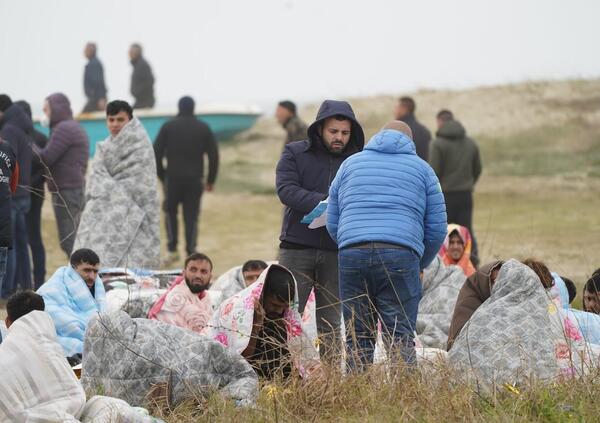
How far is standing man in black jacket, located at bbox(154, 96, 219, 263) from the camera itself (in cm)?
1356

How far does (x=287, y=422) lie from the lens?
6.51m

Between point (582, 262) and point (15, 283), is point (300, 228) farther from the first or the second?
point (582, 262)

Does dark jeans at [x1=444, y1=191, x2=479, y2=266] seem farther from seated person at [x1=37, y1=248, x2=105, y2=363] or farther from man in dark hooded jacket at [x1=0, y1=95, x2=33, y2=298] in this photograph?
seated person at [x1=37, y1=248, x2=105, y2=363]

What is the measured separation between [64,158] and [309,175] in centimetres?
415

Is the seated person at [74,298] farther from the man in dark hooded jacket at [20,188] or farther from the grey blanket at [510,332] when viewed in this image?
the grey blanket at [510,332]

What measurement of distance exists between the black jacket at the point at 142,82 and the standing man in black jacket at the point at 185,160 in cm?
574

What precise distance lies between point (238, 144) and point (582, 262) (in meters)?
14.8

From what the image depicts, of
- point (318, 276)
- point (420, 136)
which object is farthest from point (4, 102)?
point (420, 136)

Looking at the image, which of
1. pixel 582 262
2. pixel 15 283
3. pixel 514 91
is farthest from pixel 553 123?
pixel 15 283

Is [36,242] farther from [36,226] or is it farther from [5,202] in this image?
[5,202]

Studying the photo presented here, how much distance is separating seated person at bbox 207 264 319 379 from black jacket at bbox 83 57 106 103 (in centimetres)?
1299

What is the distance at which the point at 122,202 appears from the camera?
37.5 feet

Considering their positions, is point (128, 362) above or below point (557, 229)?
above

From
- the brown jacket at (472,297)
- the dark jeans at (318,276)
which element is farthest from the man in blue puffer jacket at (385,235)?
the dark jeans at (318,276)
